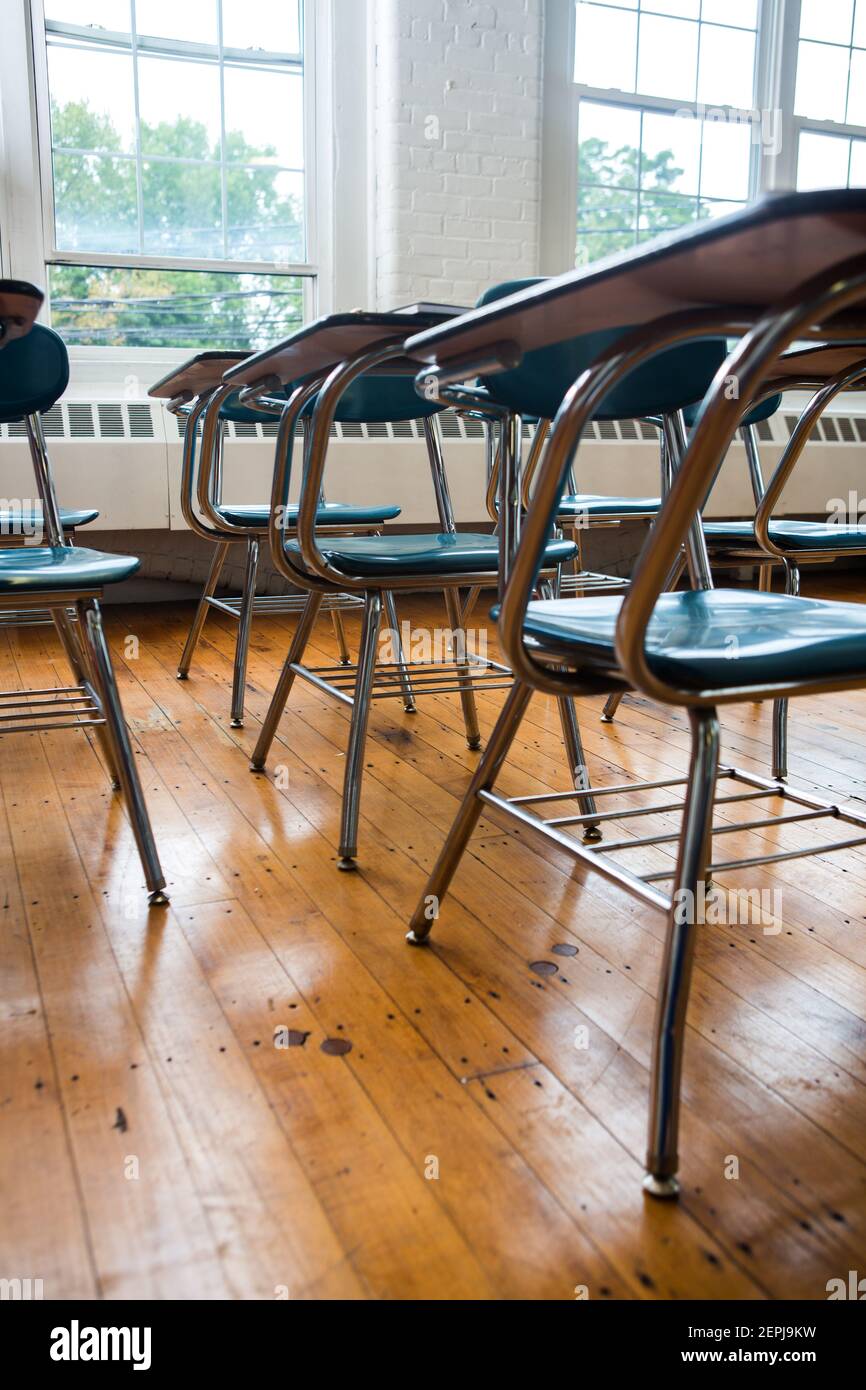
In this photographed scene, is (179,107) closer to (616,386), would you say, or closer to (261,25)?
(261,25)

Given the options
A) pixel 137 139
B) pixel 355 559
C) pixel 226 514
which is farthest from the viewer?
pixel 137 139

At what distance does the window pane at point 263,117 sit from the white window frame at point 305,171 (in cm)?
5

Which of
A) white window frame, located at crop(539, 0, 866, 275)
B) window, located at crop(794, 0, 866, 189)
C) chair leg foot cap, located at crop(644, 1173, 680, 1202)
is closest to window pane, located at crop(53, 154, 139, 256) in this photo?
white window frame, located at crop(539, 0, 866, 275)

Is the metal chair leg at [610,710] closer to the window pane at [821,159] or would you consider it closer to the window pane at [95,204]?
the window pane at [95,204]

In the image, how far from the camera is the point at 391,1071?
1.09m

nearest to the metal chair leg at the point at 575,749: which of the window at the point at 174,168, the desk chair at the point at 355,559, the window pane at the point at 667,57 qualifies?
the desk chair at the point at 355,559

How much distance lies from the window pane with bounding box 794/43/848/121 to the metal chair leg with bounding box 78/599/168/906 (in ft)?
15.5

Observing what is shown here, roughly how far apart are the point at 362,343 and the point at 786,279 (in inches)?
32.0

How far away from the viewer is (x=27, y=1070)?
3.60ft

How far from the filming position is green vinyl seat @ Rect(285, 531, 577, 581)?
1.61 m

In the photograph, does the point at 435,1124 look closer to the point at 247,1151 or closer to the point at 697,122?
the point at 247,1151

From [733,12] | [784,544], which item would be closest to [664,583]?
[784,544]

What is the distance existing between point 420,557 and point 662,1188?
0.99 metres

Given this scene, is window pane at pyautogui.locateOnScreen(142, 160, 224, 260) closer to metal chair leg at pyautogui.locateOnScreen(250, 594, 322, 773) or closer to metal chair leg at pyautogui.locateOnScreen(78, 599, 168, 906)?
metal chair leg at pyautogui.locateOnScreen(250, 594, 322, 773)
